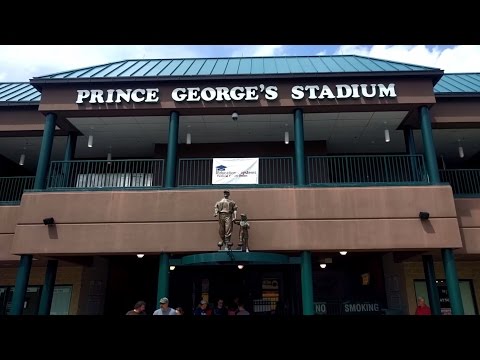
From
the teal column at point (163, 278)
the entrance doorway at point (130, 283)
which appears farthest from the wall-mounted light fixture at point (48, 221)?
the entrance doorway at point (130, 283)

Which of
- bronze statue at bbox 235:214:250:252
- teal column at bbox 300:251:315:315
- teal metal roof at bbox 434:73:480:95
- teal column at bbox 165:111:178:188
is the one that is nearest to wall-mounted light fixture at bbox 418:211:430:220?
teal column at bbox 300:251:315:315

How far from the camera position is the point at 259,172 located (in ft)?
51.8

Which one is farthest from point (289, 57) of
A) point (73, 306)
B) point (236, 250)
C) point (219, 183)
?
point (73, 306)

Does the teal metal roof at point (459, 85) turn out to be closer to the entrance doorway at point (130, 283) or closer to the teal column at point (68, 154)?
the entrance doorway at point (130, 283)

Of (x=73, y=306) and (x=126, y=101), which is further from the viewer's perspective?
(x=73, y=306)

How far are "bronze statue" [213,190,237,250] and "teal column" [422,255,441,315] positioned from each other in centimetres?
702

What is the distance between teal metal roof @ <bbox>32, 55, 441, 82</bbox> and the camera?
46.1ft

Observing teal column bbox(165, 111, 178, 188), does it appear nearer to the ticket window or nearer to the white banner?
the white banner

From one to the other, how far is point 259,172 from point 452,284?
772 cm
